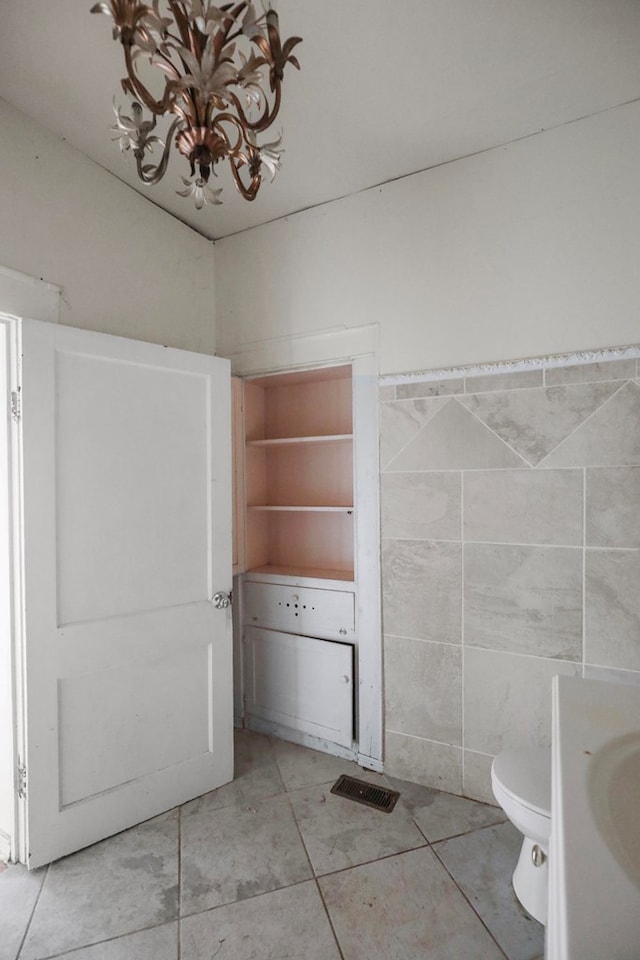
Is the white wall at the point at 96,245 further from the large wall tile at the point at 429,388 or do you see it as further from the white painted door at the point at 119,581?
the large wall tile at the point at 429,388

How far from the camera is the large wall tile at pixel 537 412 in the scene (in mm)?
1906

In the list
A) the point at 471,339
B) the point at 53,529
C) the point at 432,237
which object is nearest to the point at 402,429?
the point at 471,339

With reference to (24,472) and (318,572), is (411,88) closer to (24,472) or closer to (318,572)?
(24,472)

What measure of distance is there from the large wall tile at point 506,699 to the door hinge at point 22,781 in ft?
5.75

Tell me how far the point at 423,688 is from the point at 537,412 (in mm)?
1327

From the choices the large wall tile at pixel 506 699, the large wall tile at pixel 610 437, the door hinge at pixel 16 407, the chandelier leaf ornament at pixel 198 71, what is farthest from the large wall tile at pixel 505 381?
the door hinge at pixel 16 407

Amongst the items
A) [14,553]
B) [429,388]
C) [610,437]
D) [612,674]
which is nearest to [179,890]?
[14,553]

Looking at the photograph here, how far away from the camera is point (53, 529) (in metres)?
1.79

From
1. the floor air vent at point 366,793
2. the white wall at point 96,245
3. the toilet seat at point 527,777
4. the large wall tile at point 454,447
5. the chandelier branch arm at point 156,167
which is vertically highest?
the white wall at point 96,245

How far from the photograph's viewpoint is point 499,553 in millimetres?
2062

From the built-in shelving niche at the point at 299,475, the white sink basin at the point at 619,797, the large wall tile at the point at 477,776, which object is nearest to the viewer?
the white sink basin at the point at 619,797

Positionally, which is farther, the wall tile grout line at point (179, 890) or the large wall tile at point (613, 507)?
the large wall tile at point (613, 507)

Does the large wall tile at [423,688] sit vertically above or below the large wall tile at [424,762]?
above

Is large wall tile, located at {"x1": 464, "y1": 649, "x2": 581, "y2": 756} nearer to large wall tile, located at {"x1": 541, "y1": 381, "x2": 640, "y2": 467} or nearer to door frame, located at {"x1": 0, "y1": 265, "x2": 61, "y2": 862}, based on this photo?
large wall tile, located at {"x1": 541, "y1": 381, "x2": 640, "y2": 467}
